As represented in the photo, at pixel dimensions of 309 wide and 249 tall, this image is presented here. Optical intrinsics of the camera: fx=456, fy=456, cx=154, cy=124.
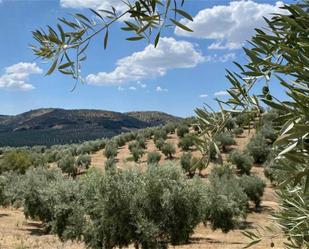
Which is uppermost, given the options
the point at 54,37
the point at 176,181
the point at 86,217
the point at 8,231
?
the point at 54,37

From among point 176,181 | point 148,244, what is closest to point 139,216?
point 148,244

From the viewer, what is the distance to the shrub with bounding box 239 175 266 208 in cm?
3900

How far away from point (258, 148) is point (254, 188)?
13289mm

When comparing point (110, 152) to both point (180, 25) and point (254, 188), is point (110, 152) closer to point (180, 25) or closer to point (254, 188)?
point (254, 188)

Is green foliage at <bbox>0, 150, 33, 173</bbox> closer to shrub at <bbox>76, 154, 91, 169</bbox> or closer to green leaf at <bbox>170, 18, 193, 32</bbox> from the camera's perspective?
shrub at <bbox>76, 154, 91, 169</bbox>

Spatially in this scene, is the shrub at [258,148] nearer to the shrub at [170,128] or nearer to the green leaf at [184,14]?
the shrub at [170,128]

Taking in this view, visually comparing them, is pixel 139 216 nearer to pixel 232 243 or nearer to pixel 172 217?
pixel 172 217

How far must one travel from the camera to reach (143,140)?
6512 cm

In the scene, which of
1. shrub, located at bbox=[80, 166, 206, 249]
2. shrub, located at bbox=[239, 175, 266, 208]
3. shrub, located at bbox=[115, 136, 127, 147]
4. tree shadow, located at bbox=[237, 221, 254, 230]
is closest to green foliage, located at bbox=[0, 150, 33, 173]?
shrub, located at bbox=[115, 136, 127, 147]

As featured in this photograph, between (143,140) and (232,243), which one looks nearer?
(232,243)

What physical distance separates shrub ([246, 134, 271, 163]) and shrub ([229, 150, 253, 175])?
143 inches

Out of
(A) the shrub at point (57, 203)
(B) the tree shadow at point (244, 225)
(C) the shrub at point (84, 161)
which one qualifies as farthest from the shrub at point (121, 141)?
(B) the tree shadow at point (244, 225)

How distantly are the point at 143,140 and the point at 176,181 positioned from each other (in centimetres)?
4332

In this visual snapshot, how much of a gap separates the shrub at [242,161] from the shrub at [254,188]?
23.0 feet
